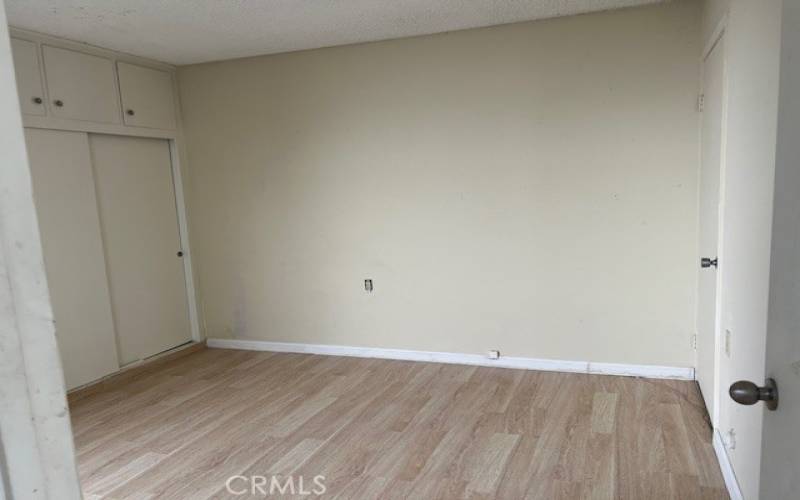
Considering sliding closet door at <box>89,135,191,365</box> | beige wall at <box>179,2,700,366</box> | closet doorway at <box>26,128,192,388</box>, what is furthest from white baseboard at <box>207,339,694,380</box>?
closet doorway at <box>26,128,192,388</box>

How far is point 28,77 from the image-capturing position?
3.45 m

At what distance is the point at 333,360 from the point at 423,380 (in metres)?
0.92

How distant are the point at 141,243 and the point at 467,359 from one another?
113 inches

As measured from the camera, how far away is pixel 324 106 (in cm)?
430

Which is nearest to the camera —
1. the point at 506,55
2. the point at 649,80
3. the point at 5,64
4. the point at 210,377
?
the point at 5,64

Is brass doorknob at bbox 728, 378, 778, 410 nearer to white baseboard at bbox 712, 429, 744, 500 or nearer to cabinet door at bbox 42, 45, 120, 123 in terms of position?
white baseboard at bbox 712, 429, 744, 500

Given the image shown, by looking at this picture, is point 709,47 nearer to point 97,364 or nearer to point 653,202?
point 653,202

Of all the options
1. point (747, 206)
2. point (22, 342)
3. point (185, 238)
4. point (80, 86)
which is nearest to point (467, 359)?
point (747, 206)

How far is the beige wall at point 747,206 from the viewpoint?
5.52ft

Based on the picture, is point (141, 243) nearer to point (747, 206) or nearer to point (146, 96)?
point (146, 96)

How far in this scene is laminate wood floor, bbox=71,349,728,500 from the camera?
2.52m

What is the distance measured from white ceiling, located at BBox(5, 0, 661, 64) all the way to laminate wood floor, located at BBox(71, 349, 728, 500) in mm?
2536

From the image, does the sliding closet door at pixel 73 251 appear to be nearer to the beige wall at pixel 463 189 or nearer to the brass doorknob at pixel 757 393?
the beige wall at pixel 463 189

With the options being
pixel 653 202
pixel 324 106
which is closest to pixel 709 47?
pixel 653 202
